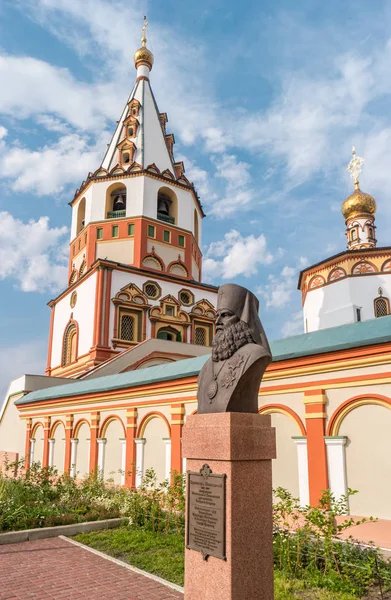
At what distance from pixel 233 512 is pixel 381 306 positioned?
70.8 feet

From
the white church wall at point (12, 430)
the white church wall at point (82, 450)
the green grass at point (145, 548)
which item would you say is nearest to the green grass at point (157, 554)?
the green grass at point (145, 548)

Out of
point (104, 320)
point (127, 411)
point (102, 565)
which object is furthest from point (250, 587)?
point (104, 320)

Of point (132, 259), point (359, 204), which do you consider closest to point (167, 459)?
point (132, 259)

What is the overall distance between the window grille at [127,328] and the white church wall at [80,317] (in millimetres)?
1568

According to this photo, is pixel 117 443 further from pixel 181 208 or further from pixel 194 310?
pixel 181 208

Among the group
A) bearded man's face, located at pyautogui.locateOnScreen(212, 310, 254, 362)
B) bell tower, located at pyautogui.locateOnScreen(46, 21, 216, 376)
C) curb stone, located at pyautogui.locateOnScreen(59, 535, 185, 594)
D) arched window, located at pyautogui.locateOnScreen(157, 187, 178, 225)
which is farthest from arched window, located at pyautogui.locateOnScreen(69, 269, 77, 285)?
bearded man's face, located at pyautogui.locateOnScreen(212, 310, 254, 362)

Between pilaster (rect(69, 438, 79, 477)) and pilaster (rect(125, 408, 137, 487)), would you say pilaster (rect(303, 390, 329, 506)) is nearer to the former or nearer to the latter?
pilaster (rect(125, 408, 137, 487))

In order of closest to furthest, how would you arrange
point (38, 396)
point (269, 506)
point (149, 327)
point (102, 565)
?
point (269, 506) < point (102, 565) < point (38, 396) < point (149, 327)

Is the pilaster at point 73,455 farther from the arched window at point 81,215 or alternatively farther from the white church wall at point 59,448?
the arched window at point 81,215

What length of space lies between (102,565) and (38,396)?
42.6 ft

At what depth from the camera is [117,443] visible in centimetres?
1297

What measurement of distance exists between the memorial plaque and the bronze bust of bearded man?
624mm

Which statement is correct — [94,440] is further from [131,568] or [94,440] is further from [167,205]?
[167,205]

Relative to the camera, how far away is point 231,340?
15.2 ft
